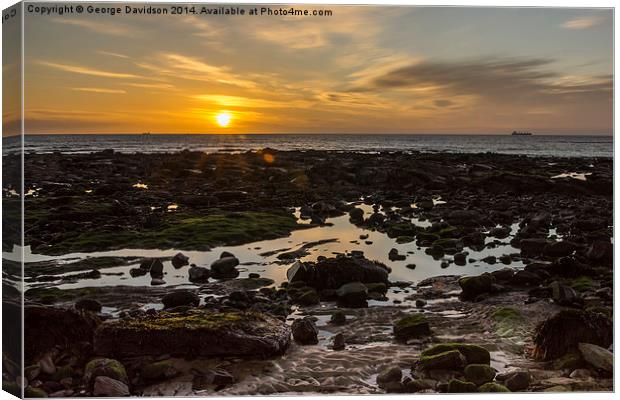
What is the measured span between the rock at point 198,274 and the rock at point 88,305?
1163mm

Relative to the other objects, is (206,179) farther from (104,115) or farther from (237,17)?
(237,17)

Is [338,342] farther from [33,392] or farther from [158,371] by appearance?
[33,392]

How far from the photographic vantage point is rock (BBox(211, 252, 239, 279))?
28.2 feet

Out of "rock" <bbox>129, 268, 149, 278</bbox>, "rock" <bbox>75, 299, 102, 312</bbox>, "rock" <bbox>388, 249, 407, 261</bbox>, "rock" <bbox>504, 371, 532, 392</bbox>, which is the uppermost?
"rock" <bbox>388, 249, 407, 261</bbox>

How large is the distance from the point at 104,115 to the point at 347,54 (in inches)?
114

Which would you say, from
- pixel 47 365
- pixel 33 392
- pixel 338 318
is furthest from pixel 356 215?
pixel 33 392

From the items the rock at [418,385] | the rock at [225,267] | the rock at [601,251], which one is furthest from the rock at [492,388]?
the rock at [225,267]

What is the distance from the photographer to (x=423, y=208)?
9375 millimetres

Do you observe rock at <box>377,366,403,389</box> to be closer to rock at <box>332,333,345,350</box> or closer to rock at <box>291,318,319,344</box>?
Result: rock at <box>332,333,345,350</box>

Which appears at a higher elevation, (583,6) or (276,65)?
(583,6)

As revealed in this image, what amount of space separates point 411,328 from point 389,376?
0.68 meters

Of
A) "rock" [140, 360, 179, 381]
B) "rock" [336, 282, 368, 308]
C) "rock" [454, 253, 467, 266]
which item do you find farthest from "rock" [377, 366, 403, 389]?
"rock" [140, 360, 179, 381]

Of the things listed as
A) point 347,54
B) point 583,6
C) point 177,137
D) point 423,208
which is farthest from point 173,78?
point 583,6

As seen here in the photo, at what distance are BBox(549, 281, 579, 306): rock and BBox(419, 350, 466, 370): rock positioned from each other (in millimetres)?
1541
